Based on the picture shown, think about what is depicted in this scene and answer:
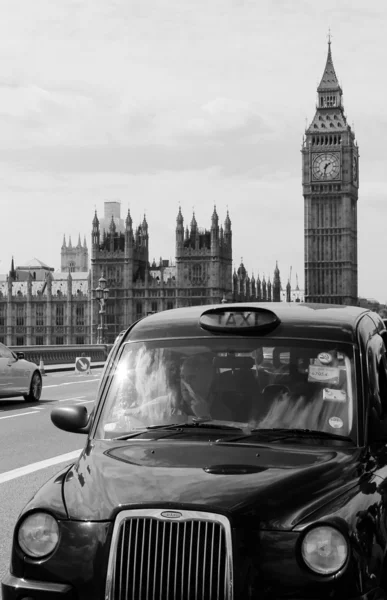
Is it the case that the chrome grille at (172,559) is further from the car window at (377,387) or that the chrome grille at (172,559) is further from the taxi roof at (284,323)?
the taxi roof at (284,323)

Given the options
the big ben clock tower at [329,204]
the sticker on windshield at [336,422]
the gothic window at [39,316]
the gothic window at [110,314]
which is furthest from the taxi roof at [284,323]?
the big ben clock tower at [329,204]

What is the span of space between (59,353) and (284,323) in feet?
133

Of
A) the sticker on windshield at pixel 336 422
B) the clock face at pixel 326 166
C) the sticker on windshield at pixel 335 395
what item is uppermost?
the clock face at pixel 326 166

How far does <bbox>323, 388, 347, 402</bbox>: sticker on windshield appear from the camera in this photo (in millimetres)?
4211

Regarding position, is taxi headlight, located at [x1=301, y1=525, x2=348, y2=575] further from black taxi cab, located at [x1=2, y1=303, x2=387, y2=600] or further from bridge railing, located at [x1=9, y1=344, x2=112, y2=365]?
bridge railing, located at [x1=9, y1=344, x2=112, y2=365]

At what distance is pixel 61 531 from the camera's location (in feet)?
11.4

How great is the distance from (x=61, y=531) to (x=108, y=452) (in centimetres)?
55

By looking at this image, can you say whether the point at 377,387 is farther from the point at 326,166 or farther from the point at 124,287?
the point at 326,166

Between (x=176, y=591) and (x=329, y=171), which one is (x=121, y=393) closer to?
(x=176, y=591)

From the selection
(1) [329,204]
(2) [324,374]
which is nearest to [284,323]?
(2) [324,374]

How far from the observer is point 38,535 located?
11.5 ft

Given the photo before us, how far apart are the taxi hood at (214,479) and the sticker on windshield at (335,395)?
12.3 inches

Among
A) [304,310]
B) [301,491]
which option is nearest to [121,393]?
[304,310]

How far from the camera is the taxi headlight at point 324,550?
10.6 feet
